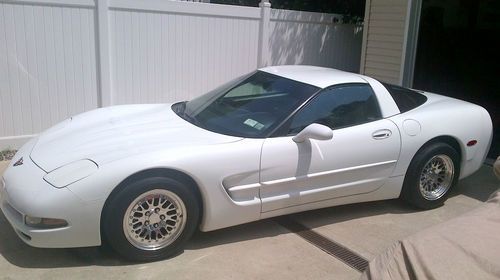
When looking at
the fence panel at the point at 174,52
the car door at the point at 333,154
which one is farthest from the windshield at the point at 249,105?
the fence panel at the point at 174,52

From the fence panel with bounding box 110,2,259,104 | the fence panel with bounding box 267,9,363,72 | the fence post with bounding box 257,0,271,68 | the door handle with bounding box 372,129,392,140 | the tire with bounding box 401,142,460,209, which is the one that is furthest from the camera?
the fence panel with bounding box 267,9,363,72

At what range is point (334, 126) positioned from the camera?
14.5ft

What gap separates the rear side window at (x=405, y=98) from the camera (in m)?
4.95

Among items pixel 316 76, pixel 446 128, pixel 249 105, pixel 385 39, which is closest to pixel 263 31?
pixel 385 39

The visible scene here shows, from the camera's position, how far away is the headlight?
3.46m

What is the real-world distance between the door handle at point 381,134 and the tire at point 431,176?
435 mm

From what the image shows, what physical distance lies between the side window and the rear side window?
0.32 m

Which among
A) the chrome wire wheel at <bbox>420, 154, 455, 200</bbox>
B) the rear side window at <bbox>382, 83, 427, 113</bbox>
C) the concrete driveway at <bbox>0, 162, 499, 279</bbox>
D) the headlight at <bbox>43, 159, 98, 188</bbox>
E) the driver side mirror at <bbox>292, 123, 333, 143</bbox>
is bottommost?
the concrete driveway at <bbox>0, 162, 499, 279</bbox>

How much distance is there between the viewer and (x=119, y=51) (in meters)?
6.86

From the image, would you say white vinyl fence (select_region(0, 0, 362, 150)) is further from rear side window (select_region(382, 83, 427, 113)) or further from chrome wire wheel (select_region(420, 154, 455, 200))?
chrome wire wheel (select_region(420, 154, 455, 200))

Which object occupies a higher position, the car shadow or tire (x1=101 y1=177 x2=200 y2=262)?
tire (x1=101 y1=177 x2=200 y2=262)

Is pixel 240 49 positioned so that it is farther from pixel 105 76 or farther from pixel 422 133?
pixel 422 133

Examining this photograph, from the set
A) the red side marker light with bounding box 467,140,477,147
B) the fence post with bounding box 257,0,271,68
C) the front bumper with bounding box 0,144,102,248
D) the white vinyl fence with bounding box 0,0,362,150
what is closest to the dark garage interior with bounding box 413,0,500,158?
the white vinyl fence with bounding box 0,0,362,150

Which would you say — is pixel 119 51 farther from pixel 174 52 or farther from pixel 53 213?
pixel 53 213
